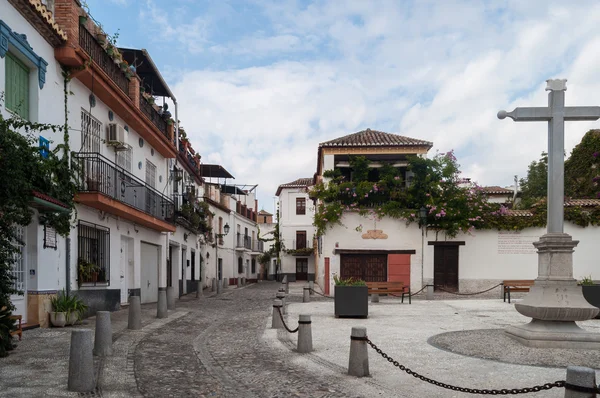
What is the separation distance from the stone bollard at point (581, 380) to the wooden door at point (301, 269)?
4816 centimetres

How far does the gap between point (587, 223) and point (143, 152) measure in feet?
61.7

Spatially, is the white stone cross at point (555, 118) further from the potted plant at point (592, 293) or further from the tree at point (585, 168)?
the tree at point (585, 168)

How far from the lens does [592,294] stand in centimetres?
1377

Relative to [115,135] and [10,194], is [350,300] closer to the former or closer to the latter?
[115,135]

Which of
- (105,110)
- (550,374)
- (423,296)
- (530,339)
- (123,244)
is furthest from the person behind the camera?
(423,296)

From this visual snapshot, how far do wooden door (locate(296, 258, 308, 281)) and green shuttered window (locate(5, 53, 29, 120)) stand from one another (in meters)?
42.0

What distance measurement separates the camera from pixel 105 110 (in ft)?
51.5

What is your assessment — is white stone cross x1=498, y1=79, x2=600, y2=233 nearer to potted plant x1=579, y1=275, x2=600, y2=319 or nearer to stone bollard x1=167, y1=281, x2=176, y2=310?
potted plant x1=579, y1=275, x2=600, y2=319

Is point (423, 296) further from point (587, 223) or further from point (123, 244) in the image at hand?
point (123, 244)

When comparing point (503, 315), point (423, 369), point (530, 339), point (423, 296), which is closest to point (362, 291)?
point (503, 315)

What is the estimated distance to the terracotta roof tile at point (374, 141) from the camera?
25200 millimetres

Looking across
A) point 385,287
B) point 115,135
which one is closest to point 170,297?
point 115,135

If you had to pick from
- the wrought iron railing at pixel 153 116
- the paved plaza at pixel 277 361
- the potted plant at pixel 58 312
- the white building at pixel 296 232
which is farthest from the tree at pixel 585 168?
the potted plant at pixel 58 312

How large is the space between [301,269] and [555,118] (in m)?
43.1
